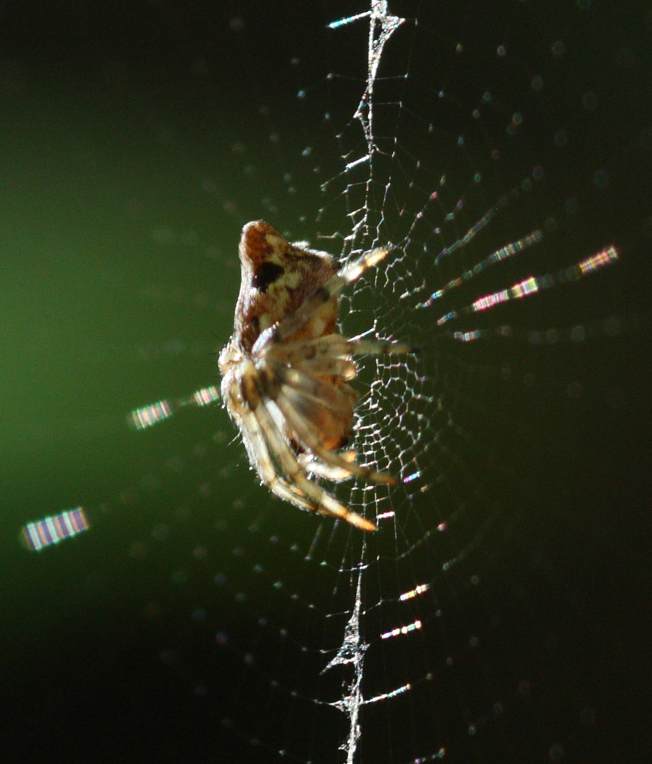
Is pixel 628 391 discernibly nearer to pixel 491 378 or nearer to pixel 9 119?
pixel 491 378

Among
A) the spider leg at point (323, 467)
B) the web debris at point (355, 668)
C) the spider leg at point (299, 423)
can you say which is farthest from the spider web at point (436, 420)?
the spider leg at point (299, 423)

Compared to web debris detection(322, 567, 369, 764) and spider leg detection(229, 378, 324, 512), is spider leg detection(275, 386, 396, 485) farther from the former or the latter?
web debris detection(322, 567, 369, 764)

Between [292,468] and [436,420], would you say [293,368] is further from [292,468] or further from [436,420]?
[436,420]

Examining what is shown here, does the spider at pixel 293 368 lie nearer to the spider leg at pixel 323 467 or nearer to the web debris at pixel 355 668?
the spider leg at pixel 323 467

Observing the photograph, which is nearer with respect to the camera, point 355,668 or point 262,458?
point 262,458

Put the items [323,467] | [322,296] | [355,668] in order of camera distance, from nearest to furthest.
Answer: [322,296] → [323,467] → [355,668]

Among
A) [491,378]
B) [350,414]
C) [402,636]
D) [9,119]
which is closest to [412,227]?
[350,414]

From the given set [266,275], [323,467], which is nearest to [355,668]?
[323,467]

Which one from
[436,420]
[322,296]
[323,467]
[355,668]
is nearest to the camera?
[322,296]
